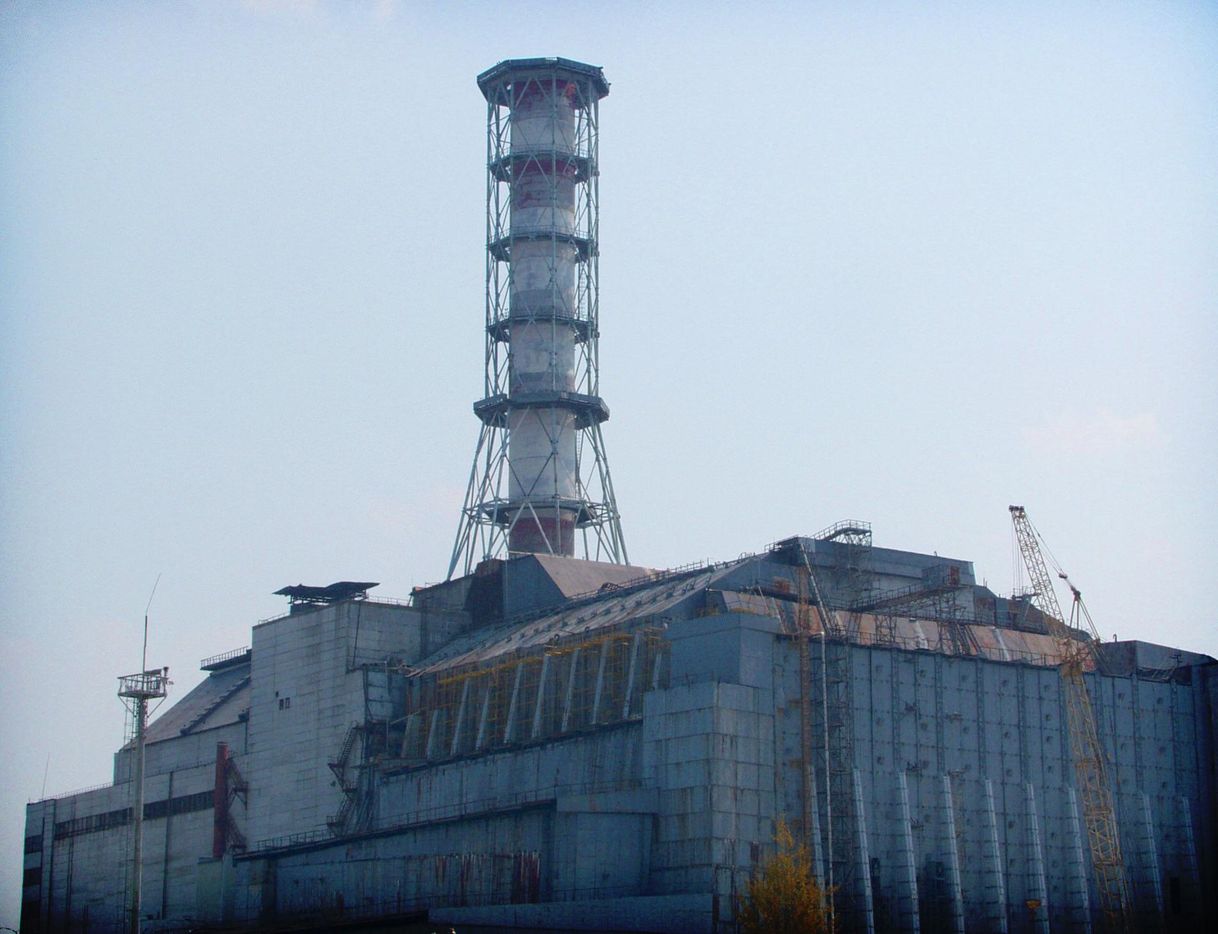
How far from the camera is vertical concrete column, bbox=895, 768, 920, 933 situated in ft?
328

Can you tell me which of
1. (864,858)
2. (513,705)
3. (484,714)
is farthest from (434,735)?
(864,858)

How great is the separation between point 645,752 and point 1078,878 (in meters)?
25.0

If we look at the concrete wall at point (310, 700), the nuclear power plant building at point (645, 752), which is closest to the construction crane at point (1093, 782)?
the nuclear power plant building at point (645, 752)

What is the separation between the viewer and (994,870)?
10506 cm

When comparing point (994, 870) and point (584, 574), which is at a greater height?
point (584, 574)

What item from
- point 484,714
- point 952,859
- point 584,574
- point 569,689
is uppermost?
point 584,574

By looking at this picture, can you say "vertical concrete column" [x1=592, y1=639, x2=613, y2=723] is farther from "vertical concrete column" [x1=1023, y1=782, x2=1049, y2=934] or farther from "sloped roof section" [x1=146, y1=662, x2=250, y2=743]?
"sloped roof section" [x1=146, y1=662, x2=250, y2=743]

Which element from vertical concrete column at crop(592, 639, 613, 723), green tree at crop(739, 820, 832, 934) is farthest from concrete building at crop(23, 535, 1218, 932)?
green tree at crop(739, 820, 832, 934)

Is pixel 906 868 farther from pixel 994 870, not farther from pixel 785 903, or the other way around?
pixel 785 903

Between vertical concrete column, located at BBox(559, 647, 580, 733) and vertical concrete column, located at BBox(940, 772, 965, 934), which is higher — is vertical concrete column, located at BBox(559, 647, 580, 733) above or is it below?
above

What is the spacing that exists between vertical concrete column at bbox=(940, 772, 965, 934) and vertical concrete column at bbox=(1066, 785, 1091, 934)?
7.80m

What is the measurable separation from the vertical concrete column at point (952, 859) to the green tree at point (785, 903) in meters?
9.18

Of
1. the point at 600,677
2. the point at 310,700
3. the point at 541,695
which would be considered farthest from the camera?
the point at 310,700

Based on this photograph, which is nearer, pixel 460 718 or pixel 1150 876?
pixel 1150 876
